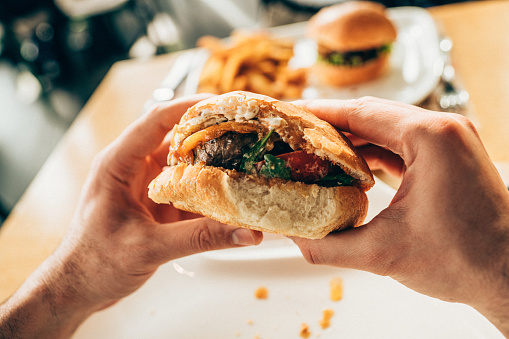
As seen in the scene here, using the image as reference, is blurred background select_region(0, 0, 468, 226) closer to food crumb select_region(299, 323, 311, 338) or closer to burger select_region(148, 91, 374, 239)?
burger select_region(148, 91, 374, 239)

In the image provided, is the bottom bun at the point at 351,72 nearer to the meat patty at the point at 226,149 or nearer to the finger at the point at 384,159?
the finger at the point at 384,159

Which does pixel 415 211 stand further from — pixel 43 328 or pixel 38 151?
pixel 38 151

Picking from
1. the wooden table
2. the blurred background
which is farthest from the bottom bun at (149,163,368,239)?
the blurred background

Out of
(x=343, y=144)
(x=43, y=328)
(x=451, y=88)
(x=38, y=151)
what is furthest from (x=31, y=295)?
(x=38, y=151)

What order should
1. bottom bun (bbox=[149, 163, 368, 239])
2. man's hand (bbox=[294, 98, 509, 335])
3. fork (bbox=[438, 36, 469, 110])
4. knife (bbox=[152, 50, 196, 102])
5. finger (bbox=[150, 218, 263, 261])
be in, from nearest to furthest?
man's hand (bbox=[294, 98, 509, 335]), bottom bun (bbox=[149, 163, 368, 239]), finger (bbox=[150, 218, 263, 261]), fork (bbox=[438, 36, 469, 110]), knife (bbox=[152, 50, 196, 102])

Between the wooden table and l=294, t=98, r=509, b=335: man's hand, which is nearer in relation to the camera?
l=294, t=98, r=509, b=335: man's hand

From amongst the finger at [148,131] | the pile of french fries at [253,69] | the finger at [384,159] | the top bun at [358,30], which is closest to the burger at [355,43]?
the top bun at [358,30]
